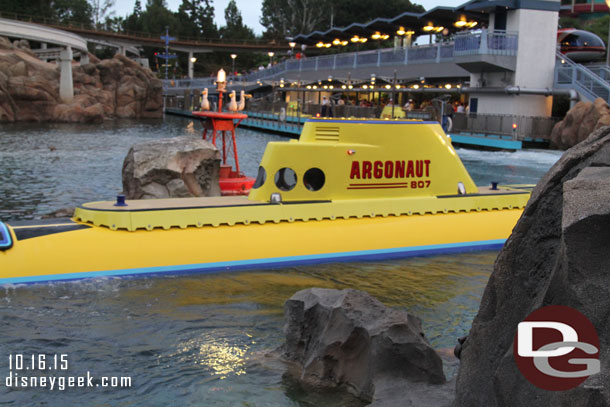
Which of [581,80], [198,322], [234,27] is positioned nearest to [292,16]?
[234,27]

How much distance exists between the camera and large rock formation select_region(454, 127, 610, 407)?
470 centimetres

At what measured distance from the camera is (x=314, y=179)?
16.0m

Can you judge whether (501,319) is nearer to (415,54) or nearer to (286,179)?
(286,179)

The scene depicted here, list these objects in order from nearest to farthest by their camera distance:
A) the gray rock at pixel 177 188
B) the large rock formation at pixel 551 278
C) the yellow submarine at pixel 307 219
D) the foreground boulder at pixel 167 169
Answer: the large rock formation at pixel 551 278 → the yellow submarine at pixel 307 219 → the foreground boulder at pixel 167 169 → the gray rock at pixel 177 188

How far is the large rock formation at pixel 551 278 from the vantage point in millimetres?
4695

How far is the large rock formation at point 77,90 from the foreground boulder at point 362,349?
57186 millimetres

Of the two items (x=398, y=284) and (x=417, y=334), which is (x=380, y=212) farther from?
(x=417, y=334)

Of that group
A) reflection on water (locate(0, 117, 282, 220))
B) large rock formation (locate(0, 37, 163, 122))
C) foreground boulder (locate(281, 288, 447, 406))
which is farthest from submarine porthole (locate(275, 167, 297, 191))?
large rock formation (locate(0, 37, 163, 122))

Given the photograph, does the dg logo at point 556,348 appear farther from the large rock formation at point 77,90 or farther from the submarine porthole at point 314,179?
the large rock formation at point 77,90

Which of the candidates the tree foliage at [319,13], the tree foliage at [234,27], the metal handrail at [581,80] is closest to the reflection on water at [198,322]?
the metal handrail at [581,80]

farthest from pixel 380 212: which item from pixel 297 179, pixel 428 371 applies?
pixel 428 371

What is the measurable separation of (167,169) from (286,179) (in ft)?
18.0

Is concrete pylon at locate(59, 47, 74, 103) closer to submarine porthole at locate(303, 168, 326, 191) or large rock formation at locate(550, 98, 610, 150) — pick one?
large rock formation at locate(550, 98, 610, 150)

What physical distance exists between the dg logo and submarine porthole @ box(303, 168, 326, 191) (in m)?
10.7
